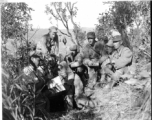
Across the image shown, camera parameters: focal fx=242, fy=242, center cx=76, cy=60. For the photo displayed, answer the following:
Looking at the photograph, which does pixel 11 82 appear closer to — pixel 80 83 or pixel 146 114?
pixel 80 83

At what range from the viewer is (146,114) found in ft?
8.70

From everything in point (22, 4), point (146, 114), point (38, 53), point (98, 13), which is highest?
point (22, 4)

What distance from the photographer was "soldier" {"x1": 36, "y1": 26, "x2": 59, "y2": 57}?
125 inches

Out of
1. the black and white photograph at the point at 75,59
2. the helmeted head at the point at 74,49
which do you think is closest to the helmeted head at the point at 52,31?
the black and white photograph at the point at 75,59

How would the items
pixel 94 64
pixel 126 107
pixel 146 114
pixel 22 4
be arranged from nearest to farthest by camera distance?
pixel 146 114
pixel 126 107
pixel 22 4
pixel 94 64

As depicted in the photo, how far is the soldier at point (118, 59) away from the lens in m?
3.14

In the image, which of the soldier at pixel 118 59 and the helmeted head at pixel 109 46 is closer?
the soldier at pixel 118 59

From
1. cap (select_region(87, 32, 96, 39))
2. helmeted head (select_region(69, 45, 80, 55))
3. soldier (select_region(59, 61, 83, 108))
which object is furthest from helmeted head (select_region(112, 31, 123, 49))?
soldier (select_region(59, 61, 83, 108))

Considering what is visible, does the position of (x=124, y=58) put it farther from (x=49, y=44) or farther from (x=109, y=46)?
(x=49, y=44)

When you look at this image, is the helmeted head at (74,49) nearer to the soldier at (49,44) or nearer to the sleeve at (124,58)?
the soldier at (49,44)

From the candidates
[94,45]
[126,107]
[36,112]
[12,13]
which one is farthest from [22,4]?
[126,107]

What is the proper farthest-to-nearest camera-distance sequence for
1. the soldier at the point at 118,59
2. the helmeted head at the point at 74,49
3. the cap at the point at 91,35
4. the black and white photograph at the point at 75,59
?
the helmeted head at the point at 74,49
the cap at the point at 91,35
the soldier at the point at 118,59
the black and white photograph at the point at 75,59

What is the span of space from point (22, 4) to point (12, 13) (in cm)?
22

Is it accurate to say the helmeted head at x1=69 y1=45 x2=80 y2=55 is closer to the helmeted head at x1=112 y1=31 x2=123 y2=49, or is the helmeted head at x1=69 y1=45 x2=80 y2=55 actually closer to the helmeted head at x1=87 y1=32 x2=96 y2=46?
the helmeted head at x1=87 y1=32 x2=96 y2=46
